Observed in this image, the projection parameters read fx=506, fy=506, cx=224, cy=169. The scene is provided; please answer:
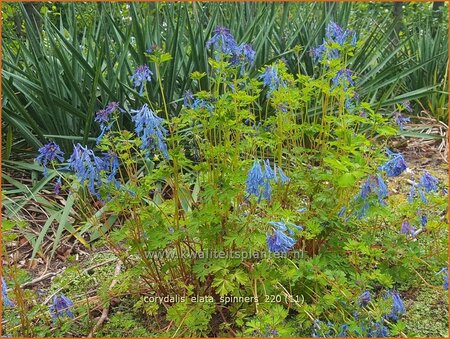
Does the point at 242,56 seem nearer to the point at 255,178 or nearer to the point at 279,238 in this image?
the point at 255,178

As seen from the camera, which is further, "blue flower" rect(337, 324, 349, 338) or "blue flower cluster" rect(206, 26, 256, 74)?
"blue flower cluster" rect(206, 26, 256, 74)

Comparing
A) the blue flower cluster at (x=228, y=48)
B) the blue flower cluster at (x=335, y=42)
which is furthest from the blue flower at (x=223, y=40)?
the blue flower cluster at (x=335, y=42)

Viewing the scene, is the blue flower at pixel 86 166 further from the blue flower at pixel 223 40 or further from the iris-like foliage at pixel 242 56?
the iris-like foliage at pixel 242 56

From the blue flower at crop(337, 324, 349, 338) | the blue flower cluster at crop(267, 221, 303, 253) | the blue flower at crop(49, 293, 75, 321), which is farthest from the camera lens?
the blue flower at crop(49, 293, 75, 321)

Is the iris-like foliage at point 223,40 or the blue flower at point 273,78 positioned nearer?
the iris-like foliage at point 223,40

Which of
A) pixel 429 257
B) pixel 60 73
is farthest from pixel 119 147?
pixel 60 73

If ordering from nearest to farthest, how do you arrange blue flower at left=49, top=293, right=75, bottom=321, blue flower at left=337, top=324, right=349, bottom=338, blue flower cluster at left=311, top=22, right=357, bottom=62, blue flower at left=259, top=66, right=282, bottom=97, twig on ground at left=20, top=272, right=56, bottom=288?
blue flower at left=337, top=324, right=349, bottom=338
blue flower at left=49, top=293, right=75, bottom=321
blue flower at left=259, top=66, right=282, bottom=97
blue flower cluster at left=311, top=22, right=357, bottom=62
twig on ground at left=20, top=272, right=56, bottom=288

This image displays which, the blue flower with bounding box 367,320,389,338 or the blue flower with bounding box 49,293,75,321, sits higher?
the blue flower with bounding box 367,320,389,338

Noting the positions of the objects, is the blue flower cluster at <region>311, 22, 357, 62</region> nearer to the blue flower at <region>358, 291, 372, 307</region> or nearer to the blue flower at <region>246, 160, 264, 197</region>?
the blue flower at <region>246, 160, 264, 197</region>

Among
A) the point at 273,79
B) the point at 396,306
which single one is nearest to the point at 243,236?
the point at 396,306

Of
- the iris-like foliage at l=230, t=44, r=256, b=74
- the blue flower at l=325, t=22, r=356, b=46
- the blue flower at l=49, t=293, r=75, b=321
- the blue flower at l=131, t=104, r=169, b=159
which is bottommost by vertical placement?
the blue flower at l=49, t=293, r=75, b=321

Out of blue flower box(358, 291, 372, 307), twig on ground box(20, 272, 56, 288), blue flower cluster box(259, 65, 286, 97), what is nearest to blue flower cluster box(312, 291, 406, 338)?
blue flower box(358, 291, 372, 307)

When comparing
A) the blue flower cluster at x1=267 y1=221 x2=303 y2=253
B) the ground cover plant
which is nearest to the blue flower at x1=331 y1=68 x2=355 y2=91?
the ground cover plant

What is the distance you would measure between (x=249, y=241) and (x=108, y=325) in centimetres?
85
